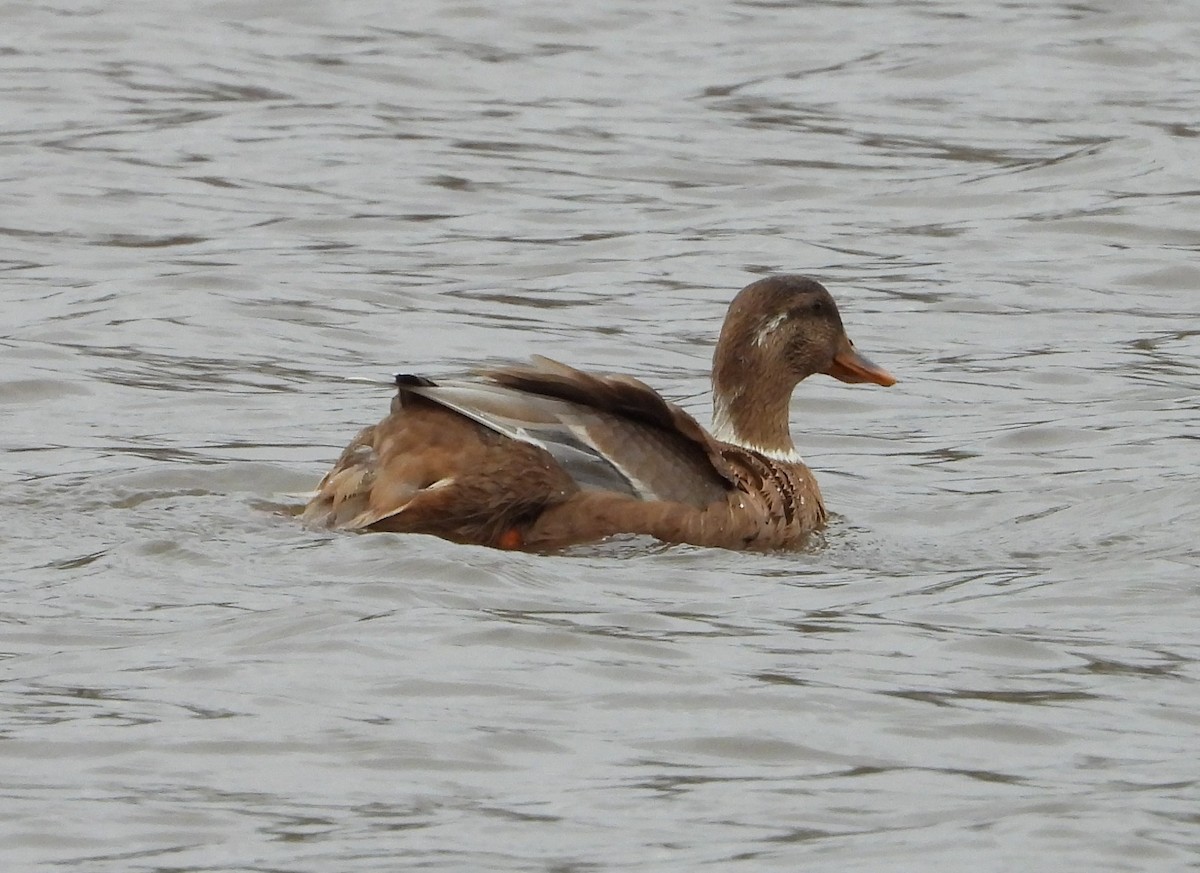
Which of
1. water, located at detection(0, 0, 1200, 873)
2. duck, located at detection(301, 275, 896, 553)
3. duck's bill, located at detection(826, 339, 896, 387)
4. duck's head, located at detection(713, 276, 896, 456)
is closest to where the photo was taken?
water, located at detection(0, 0, 1200, 873)

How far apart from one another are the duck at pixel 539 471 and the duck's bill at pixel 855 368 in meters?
1.10

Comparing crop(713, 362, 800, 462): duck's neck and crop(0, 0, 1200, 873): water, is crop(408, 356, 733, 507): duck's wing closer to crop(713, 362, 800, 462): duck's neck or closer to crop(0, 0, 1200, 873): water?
crop(0, 0, 1200, 873): water

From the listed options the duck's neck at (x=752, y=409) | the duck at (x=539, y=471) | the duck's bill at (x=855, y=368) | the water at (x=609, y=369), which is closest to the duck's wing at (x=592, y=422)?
the duck at (x=539, y=471)

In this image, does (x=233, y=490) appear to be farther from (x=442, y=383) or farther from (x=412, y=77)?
(x=412, y=77)

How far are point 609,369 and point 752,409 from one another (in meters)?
2.29

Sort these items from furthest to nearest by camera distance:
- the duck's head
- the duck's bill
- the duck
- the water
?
1. the duck's bill
2. the duck's head
3. the duck
4. the water

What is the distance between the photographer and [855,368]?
1017cm

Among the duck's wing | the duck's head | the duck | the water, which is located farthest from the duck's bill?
the duck's wing

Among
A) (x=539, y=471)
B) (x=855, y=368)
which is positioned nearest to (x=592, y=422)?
(x=539, y=471)

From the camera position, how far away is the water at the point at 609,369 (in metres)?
6.50

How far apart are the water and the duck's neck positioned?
37 centimetres

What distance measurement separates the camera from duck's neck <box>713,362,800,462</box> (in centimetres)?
997

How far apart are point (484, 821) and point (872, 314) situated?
734 centimetres

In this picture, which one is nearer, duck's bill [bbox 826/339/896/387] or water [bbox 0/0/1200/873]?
water [bbox 0/0/1200/873]
